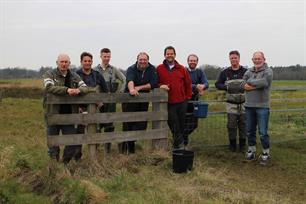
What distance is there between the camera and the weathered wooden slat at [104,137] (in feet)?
21.9

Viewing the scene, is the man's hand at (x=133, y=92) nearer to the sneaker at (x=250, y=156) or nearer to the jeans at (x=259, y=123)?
the jeans at (x=259, y=123)

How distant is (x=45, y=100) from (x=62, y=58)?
2.34ft

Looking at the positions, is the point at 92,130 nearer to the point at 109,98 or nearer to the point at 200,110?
the point at 109,98

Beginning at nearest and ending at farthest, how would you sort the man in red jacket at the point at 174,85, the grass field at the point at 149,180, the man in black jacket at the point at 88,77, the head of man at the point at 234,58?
the grass field at the point at 149,180 → the man in black jacket at the point at 88,77 → the man in red jacket at the point at 174,85 → the head of man at the point at 234,58

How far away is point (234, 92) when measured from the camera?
870 centimetres

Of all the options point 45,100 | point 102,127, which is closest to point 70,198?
point 45,100

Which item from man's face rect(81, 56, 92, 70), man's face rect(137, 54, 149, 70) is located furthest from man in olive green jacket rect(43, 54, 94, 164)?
man's face rect(137, 54, 149, 70)

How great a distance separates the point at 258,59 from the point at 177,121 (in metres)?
1.90

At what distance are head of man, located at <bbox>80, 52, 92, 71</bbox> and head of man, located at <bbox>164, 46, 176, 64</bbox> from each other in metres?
1.46

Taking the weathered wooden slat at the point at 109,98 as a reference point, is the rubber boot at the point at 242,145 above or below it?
below

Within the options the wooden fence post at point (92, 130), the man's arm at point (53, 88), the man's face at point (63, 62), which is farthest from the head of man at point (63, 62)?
the wooden fence post at point (92, 130)

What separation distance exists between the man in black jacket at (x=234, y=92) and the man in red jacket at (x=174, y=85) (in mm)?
1078

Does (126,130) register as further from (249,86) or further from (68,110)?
(249,86)

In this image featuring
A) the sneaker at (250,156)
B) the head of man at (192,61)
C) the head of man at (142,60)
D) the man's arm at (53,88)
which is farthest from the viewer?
the head of man at (192,61)
